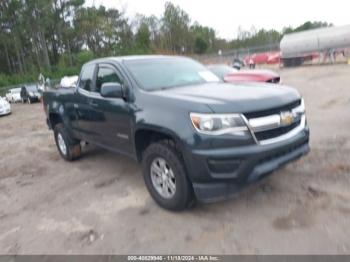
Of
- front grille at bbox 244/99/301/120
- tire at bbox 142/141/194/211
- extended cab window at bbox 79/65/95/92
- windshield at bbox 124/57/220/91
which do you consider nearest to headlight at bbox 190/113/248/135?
front grille at bbox 244/99/301/120

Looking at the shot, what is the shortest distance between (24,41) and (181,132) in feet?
187

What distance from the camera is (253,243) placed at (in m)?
3.41

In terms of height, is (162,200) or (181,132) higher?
(181,132)

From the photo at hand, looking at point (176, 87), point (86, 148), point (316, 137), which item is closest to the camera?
point (176, 87)

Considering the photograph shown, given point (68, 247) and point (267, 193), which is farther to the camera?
point (267, 193)

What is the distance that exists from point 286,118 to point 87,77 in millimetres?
3282

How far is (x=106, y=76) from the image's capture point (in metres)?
5.15

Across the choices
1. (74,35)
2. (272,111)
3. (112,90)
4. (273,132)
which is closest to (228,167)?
(273,132)

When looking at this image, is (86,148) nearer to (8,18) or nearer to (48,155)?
(48,155)

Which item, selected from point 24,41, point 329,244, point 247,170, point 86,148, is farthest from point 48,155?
point 24,41

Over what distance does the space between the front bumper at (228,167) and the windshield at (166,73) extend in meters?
1.34

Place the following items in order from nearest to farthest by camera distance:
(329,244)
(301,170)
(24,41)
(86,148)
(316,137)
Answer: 1. (329,244)
2. (301,170)
3. (316,137)
4. (86,148)
5. (24,41)

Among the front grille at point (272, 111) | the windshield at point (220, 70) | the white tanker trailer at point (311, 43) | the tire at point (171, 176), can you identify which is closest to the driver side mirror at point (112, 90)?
the tire at point (171, 176)

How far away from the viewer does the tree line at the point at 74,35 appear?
47.9 meters
